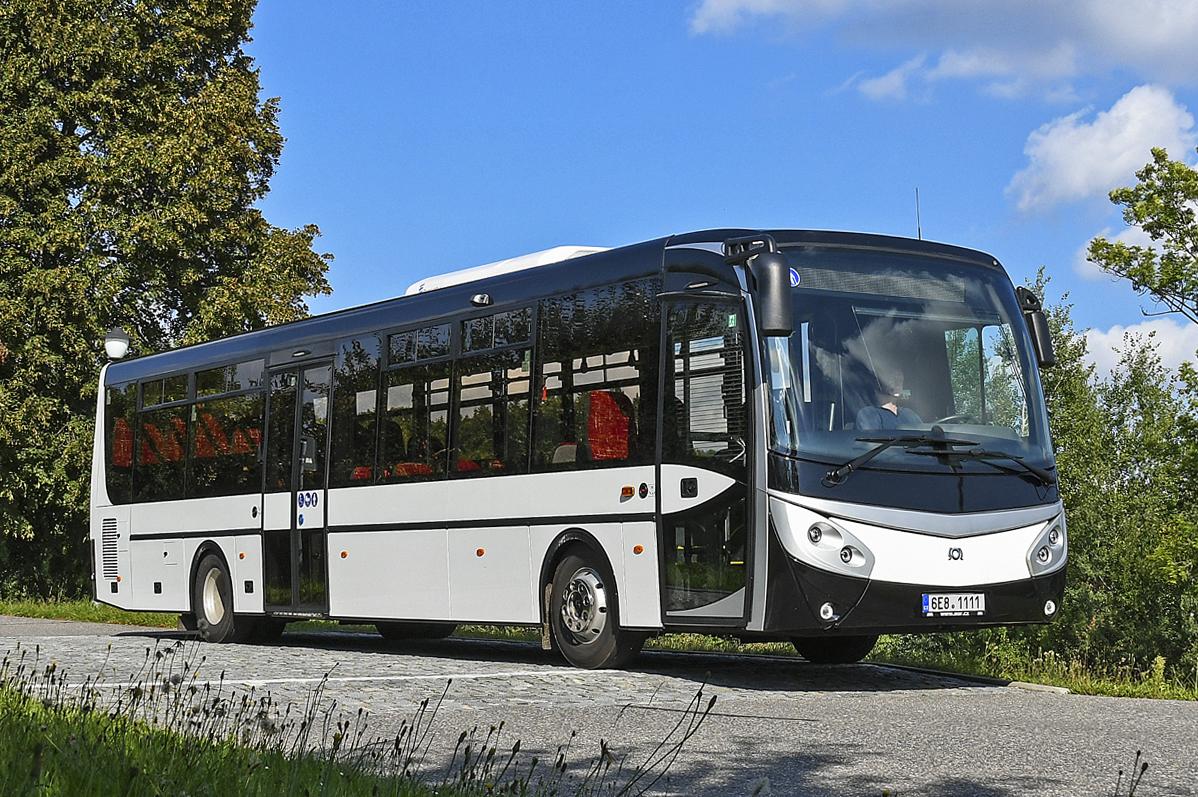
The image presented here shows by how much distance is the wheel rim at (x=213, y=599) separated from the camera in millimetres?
18438

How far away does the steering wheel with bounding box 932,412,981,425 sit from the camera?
1199 cm

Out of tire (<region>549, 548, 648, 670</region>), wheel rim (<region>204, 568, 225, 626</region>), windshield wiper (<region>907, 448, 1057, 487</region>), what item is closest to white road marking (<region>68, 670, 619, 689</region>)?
tire (<region>549, 548, 648, 670</region>)

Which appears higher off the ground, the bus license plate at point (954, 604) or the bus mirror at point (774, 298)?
the bus mirror at point (774, 298)

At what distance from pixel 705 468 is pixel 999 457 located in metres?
2.11

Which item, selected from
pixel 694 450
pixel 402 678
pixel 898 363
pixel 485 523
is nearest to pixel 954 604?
pixel 898 363

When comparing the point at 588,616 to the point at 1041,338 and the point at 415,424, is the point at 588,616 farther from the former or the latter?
the point at 1041,338

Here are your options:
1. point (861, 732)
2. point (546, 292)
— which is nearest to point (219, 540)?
point (546, 292)

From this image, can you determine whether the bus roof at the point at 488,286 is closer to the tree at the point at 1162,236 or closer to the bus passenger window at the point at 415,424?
the bus passenger window at the point at 415,424

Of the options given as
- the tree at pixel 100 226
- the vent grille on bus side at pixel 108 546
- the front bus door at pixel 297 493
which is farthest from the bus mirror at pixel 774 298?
the tree at pixel 100 226

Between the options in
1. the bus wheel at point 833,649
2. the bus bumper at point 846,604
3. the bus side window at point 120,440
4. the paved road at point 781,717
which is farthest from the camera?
the bus side window at point 120,440

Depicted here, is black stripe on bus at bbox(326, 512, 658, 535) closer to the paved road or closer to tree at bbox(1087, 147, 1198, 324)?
the paved road

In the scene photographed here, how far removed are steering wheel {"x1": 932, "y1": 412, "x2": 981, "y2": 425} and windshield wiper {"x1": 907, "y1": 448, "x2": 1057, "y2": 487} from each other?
9.5 inches

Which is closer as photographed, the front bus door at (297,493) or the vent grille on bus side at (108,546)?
the front bus door at (297,493)

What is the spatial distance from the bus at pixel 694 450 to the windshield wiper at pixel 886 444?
2 cm
